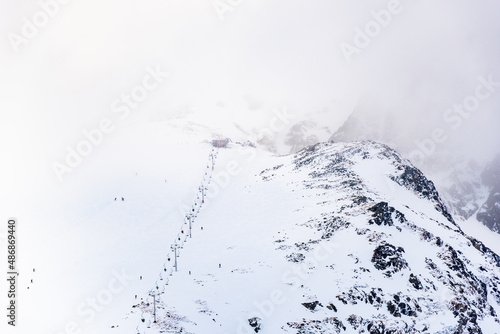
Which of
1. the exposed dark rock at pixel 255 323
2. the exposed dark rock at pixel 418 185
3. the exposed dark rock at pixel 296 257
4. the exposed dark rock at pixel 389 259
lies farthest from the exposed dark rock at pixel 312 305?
the exposed dark rock at pixel 418 185

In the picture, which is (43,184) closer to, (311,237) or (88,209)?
(88,209)

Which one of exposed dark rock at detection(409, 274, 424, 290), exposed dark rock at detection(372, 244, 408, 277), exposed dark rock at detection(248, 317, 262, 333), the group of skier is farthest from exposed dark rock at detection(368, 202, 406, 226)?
the group of skier

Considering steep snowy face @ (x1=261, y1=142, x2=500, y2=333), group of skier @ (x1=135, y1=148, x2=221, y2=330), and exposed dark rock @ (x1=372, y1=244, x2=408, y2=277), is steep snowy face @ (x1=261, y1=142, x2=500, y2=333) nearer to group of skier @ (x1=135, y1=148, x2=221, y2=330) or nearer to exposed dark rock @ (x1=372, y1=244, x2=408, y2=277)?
exposed dark rock @ (x1=372, y1=244, x2=408, y2=277)

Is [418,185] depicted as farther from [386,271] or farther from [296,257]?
[296,257]

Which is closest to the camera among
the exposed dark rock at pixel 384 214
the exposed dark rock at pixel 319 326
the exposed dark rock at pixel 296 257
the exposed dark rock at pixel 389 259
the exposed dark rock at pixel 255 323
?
the exposed dark rock at pixel 319 326

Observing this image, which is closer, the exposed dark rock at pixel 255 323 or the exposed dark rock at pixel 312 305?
the exposed dark rock at pixel 255 323

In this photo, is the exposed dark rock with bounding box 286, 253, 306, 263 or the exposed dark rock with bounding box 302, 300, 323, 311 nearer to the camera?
the exposed dark rock with bounding box 302, 300, 323, 311

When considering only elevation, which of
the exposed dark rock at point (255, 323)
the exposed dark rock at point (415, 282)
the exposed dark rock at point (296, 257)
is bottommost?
the exposed dark rock at point (415, 282)

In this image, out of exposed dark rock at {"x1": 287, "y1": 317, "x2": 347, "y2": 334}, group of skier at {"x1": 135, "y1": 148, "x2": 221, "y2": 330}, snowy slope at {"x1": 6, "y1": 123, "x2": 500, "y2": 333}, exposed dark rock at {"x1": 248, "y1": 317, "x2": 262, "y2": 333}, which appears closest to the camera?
exposed dark rock at {"x1": 287, "y1": 317, "x2": 347, "y2": 334}

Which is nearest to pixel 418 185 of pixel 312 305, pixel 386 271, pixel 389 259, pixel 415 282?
pixel 389 259

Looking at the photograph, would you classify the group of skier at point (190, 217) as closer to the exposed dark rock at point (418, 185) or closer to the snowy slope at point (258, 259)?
the snowy slope at point (258, 259)
